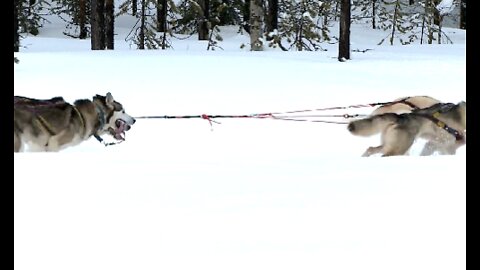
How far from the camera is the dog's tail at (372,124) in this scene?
5809 millimetres

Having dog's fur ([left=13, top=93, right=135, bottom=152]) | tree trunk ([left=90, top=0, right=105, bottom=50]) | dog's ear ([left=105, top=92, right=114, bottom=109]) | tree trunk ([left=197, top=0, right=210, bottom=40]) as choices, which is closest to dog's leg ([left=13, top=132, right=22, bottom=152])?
dog's fur ([left=13, top=93, right=135, bottom=152])

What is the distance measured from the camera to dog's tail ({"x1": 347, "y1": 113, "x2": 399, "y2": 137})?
581cm

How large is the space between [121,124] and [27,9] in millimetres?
20411

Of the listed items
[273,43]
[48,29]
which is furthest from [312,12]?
[48,29]

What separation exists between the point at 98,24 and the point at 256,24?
11.3ft

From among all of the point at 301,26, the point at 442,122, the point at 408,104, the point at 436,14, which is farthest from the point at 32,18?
the point at 442,122

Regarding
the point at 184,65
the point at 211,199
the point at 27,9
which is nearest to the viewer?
the point at 211,199

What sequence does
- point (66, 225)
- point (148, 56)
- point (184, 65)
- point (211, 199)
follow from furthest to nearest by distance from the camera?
point (148, 56), point (184, 65), point (211, 199), point (66, 225)

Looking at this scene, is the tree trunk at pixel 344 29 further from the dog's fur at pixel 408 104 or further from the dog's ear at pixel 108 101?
the dog's ear at pixel 108 101

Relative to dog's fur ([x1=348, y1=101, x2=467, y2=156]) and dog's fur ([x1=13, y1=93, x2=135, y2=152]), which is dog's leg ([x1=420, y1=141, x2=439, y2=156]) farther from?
dog's fur ([x1=13, y1=93, x2=135, y2=152])

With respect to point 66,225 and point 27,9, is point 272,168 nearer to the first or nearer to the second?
point 66,225

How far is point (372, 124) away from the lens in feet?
19.1
